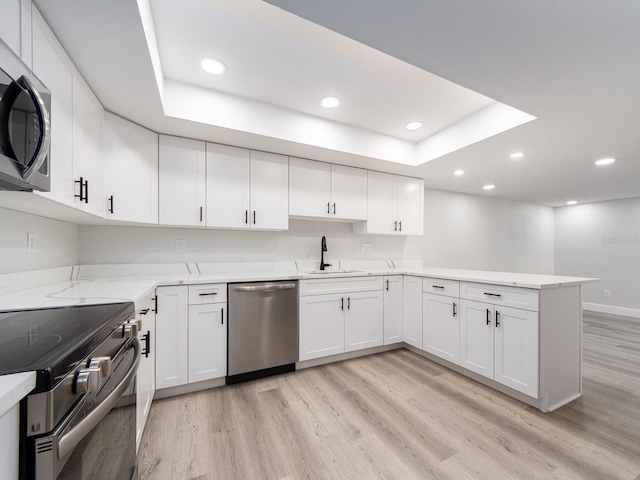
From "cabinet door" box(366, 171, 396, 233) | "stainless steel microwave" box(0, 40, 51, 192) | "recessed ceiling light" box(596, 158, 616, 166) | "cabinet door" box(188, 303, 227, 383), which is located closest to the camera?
"stainless steel microwave" box(0, 40, 51, 192)

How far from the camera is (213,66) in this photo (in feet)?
6.10

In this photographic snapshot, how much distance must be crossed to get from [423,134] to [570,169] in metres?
2.00

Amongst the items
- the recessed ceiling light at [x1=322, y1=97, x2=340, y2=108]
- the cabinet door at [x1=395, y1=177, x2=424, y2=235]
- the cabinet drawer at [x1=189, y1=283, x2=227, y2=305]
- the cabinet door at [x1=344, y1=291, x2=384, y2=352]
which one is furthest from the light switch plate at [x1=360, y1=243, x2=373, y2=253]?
the cabinet drawer at [x1=189, y1=283, x2=227, y2=305]

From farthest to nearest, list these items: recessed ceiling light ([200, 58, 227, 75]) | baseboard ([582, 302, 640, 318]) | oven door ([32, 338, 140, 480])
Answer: baseboard ([582, 302, 640, 318])
recessed ceiling light ([200, 58, 227, 75])
oven door ([32, 338, 140, 480])

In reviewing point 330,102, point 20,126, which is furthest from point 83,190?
point 330,102

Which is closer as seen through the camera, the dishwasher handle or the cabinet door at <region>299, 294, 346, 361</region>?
the dishwasher handle

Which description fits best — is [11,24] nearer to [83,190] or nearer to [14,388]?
[83,190]

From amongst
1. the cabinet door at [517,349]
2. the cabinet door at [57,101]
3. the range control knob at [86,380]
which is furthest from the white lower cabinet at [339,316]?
the range control knob at [86,380]

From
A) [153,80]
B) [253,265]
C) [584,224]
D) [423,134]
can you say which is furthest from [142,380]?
[584,224]

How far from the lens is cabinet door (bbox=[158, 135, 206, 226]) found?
2.31m

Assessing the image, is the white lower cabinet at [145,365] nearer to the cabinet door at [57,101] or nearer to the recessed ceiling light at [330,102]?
the cabinet door at [57,101]

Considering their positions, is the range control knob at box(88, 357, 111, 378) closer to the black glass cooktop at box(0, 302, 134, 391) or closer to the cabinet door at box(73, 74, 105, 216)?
the black glass cooktop at box(0, 302, 134, 391)

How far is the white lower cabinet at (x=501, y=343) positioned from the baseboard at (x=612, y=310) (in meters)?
4.84

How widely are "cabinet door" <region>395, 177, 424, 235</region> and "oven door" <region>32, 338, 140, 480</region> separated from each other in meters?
3.08
